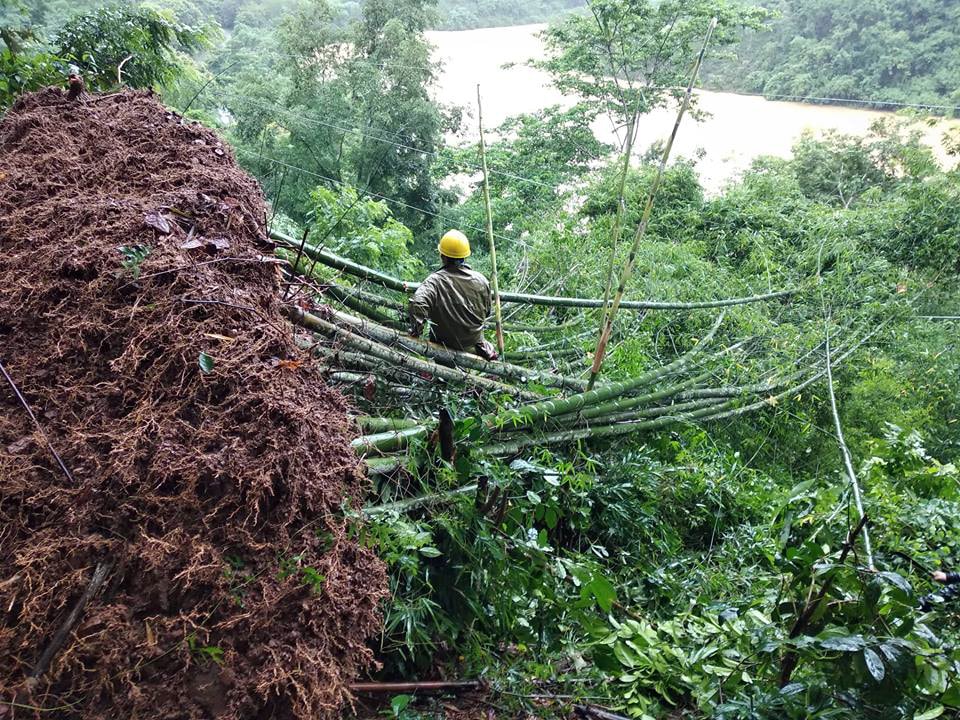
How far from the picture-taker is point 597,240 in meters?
8.20

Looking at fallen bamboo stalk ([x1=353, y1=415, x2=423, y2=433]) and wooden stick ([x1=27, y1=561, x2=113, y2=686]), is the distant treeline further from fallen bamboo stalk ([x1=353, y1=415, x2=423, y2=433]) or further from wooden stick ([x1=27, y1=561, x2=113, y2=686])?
wooden stick ([x1=27, y1=561, x2=113, y2=686])

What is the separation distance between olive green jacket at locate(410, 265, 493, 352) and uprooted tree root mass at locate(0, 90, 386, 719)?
1.85 meters

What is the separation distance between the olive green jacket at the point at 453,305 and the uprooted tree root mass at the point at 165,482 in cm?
185

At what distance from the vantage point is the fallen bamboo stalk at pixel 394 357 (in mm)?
2842

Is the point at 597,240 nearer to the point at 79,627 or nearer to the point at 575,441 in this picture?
the point at 575,441

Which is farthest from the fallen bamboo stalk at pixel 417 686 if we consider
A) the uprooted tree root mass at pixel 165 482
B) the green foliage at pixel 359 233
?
the green foliage at pixel 359 233

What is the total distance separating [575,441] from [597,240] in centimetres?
→ 447

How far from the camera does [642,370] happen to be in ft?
17.2

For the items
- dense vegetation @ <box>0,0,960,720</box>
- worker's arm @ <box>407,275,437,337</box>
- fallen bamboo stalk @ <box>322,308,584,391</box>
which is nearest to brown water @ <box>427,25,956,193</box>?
dense vegetation @ <box>0,0,960,720</box>

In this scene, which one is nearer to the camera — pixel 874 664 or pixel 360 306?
pixel 874 664

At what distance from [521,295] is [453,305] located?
1.06m

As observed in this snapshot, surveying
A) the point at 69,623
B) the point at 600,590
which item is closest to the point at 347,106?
the point at 600,590

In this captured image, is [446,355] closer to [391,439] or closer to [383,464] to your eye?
[391,439]

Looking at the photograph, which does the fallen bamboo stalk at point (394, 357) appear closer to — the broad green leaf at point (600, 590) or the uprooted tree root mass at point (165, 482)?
the uprooted tree root mass at point (165, 482)
